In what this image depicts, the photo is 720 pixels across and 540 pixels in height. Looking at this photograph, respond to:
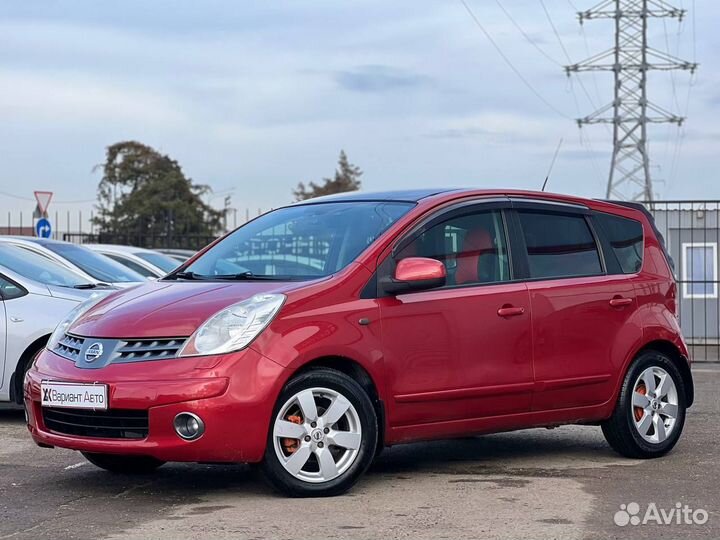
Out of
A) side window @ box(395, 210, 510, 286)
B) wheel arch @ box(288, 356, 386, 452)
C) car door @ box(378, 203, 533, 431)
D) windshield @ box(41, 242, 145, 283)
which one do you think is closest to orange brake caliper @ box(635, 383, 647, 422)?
car door @ box(378, 203, 533, 431)

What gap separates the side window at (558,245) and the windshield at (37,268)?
4418 mm

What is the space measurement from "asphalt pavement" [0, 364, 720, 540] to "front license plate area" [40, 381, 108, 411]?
502mm

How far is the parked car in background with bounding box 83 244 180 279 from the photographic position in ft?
55.1

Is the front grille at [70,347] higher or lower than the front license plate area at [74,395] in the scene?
higher

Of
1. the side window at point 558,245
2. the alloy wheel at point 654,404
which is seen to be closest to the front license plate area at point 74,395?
the side window at point 558,245

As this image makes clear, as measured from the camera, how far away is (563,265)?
26.4 ft

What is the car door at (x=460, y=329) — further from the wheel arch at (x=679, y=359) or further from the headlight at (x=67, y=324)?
the headlight at (x=67, y=324)

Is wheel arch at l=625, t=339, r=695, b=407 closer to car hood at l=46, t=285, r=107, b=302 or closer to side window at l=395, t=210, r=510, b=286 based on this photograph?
side window at l=395, t=210, r=510, b=286

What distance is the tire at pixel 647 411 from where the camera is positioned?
812cm

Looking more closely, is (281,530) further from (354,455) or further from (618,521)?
(618,521)

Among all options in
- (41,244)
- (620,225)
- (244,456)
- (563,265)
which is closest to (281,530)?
(244,456)

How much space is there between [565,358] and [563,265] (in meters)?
0.61

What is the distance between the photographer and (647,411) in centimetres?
827

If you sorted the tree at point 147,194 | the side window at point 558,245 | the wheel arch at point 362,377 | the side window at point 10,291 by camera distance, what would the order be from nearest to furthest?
the wheel arch at point 362,377 → the side window at point 558,245 → the side window at point 10,291 → the tree at point 147,194
